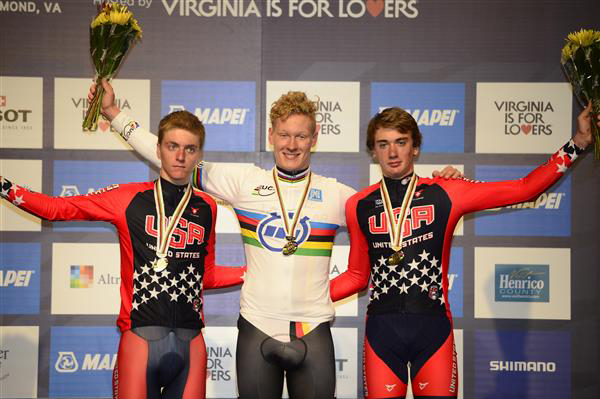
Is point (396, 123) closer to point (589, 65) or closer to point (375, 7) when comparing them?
point (589, 65)

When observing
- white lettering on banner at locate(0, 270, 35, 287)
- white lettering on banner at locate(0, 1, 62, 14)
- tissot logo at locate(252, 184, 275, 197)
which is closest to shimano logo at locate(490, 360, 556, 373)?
tissot logo at locate(252, 184, 275, 197)

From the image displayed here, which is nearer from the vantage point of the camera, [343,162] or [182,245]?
[182,245]

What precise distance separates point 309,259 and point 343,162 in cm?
128

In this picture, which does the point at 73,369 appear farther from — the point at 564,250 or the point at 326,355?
the point at 564,250

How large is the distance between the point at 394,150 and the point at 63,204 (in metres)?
1.44

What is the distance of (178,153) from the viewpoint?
2.58 m

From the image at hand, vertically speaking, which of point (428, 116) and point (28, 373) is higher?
point (428, 116)

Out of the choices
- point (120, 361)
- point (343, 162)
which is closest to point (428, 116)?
point (343, 162)

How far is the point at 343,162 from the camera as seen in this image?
12.3ft

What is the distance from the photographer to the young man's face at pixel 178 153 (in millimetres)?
2584

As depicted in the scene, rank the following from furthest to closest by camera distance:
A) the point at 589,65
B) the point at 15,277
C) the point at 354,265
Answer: the point at 15,277 < the point at 354,265 < the point at 589,65

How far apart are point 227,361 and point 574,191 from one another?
96.0 inches

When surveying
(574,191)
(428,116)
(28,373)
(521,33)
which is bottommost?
(28,373)

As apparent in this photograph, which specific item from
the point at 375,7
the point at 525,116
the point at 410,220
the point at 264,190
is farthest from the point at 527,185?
the point at 375,7
